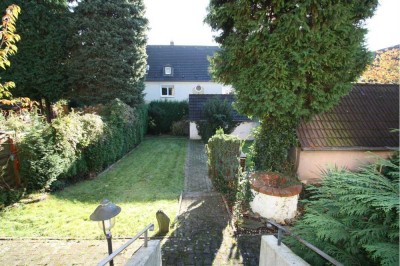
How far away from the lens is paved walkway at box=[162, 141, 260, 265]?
5.15 metres

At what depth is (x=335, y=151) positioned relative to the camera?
366 inches

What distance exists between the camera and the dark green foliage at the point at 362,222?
2439mm

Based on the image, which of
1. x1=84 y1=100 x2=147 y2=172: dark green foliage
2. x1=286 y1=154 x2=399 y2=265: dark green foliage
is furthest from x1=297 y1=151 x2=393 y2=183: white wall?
x1=84 y1=100 x2=147 y2=172: dark green foliage

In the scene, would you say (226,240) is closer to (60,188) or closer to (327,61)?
(327,61)

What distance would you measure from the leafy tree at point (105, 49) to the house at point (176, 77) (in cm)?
972

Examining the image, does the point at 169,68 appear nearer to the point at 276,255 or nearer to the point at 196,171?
the point at 196,171

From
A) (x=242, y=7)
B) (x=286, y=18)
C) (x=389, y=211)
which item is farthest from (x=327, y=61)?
(x=389, y=211)

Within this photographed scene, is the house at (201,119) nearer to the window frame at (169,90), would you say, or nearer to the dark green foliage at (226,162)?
the window frame at (169,90)

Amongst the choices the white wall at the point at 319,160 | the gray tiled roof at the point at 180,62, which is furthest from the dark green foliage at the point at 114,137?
the gray tiled roof at the point at 180,62

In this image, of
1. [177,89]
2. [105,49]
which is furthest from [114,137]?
[177,89]

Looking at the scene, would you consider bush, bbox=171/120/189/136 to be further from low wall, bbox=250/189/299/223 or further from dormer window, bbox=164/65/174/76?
low wall, bbox=250/189/299/223

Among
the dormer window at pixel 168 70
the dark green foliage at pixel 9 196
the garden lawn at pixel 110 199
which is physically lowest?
the garden lawn at pixel 110 199

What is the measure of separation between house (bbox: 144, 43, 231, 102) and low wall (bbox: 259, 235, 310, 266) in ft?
79.0

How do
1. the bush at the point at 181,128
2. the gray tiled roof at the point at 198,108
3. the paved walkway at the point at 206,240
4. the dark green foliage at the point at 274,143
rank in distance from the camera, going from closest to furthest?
the paved walkway at the point at 206,240 < the dark green foliage at the point at 274,143 < the gray tiled roof at the point at 198,108 < the bush at the point at 181,128
